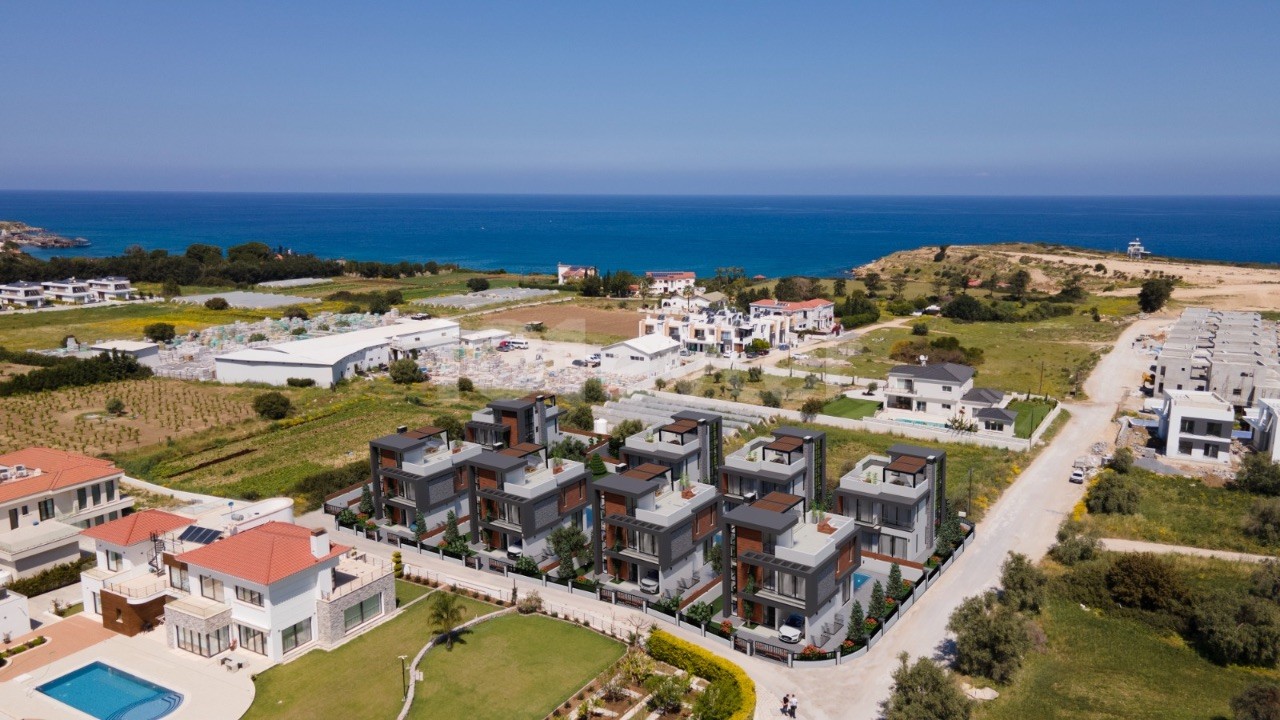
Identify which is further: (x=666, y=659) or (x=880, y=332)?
(x=880, y=332)

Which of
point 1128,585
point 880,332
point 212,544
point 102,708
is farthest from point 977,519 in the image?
point 880,332

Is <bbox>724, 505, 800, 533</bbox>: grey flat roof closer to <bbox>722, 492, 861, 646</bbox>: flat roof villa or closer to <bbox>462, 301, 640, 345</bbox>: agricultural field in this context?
<bbox>722, 492, 861, 646</bbox>: flat roof villa

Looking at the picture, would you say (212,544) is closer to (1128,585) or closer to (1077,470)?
(1128,585)

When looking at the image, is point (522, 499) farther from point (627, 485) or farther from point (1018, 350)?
point (1018, 350)

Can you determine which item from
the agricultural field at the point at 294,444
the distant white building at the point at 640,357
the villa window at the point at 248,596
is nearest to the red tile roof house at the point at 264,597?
the villa window at the point at 248,596

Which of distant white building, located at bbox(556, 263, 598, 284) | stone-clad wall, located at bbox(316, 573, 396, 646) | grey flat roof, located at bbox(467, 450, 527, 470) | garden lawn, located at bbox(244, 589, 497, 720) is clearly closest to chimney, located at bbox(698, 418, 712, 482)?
grey flat roof, located at bbox(467, 450, 527, 470)
